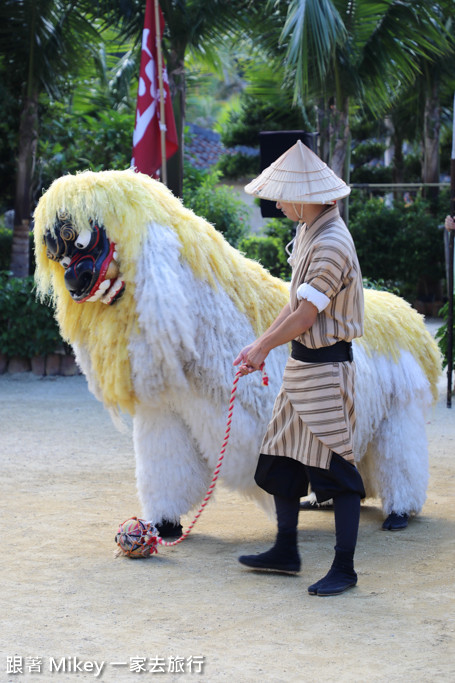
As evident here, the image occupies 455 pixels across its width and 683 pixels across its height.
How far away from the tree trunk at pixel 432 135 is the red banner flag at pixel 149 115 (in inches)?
322

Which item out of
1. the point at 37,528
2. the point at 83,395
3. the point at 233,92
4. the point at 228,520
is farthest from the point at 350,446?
the point at 233,92

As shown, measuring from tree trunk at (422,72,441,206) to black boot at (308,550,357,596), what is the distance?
1351cm

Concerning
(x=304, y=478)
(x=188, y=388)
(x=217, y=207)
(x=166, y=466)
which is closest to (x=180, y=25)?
(x=217, y=207)

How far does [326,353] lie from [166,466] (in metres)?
1.06

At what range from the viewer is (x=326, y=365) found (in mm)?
3617

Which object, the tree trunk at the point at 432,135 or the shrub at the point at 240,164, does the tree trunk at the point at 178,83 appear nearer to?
the tree trunk at the point at 432,135

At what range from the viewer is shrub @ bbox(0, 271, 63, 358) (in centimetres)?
953

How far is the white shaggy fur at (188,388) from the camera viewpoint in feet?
13.1

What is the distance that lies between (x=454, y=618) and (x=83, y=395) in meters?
6.15

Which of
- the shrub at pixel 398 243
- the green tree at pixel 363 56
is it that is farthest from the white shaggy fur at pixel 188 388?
the shrub at pixel 398 243

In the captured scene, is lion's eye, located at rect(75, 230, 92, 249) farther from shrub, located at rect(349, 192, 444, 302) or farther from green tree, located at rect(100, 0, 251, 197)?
shrub, located at rect(349, 192, 444, 302)

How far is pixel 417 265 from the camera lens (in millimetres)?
15656

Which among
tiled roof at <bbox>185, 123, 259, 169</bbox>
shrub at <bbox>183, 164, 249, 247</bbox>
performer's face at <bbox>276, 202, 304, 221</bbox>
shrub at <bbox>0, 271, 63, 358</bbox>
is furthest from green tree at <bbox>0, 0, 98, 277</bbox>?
tiled roof at <bbox>185, 123, 259, 169</bbox>

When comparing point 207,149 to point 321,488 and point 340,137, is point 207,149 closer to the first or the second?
point 340,137
